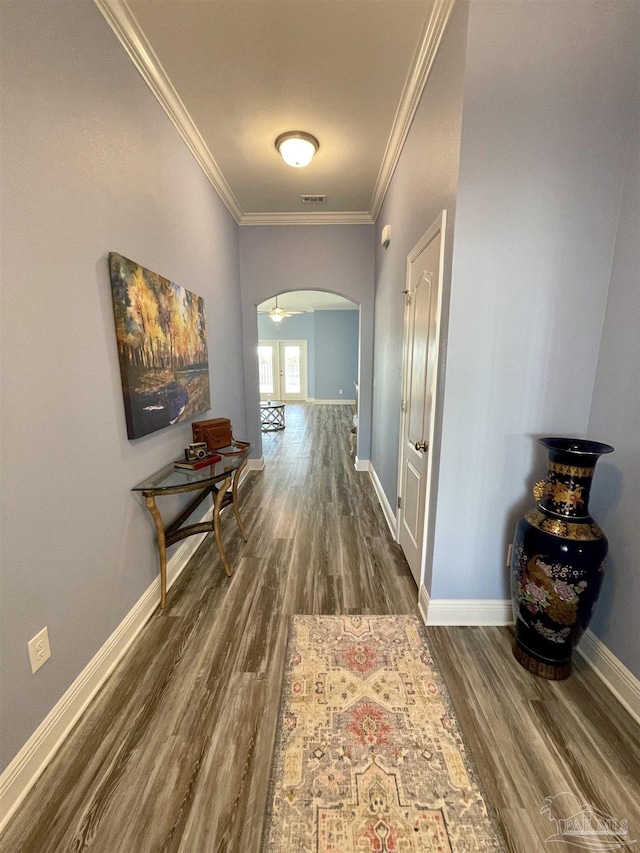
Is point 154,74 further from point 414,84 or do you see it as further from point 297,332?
point 297,332

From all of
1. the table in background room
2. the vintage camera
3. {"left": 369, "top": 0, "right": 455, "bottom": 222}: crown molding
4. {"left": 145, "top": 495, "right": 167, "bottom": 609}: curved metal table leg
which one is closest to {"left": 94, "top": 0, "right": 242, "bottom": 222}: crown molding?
{"left": 369, "top": 0, "right": 455, "bottom": 222}: crown molding

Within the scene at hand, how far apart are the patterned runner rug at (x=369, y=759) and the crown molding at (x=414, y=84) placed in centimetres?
305

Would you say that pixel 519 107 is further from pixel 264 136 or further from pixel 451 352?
pixel 264 136

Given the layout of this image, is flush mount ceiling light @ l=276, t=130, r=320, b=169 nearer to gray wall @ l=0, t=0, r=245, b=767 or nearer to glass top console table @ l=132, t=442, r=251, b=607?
gray wall @ l=0, t=0, r=245, b=767

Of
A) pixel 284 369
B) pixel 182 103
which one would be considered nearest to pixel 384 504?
pixel 182 103

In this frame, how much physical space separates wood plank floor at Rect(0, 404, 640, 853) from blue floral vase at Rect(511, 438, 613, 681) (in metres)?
0.25

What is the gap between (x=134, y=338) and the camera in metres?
1.73

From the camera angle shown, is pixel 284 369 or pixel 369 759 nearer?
pixel 369 759

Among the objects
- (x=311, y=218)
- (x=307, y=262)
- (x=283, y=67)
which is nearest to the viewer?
(x=283, y=67)

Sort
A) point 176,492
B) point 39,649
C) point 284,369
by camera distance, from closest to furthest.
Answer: point 39,649 < point 176,492 < point 284,369

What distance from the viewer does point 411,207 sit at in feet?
7.43

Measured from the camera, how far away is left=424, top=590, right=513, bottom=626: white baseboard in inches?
72.9

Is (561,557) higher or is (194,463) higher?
(194,463)

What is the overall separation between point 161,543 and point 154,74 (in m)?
2.65
